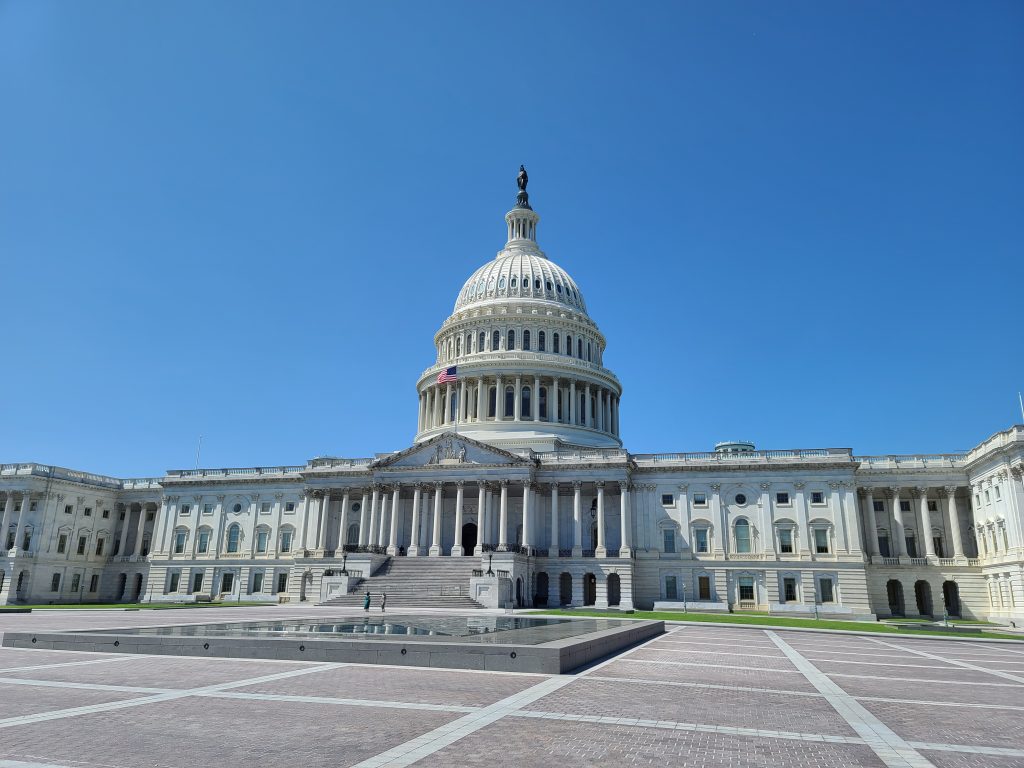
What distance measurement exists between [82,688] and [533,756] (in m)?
11.2

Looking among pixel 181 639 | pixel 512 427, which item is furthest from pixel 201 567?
pixel 181 639

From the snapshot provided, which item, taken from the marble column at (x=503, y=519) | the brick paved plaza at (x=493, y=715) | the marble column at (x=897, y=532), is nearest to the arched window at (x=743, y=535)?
the marble column at (x=897, y=532)

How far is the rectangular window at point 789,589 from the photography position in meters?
70.0

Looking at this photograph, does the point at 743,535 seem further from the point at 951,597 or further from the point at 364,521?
the point at 364,521

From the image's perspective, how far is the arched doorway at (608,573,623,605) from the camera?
71.8 meters

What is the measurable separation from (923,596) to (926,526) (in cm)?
Result: 693

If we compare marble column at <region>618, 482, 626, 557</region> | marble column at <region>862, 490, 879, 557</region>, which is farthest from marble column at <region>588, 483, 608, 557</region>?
marble column at <region>862, 490, 879, 557</region>

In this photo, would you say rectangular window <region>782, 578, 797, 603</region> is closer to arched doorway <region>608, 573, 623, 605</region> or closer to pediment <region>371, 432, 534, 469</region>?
arched doorway <region>608, 573, 623, 605</region>

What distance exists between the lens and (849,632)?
1645 inches

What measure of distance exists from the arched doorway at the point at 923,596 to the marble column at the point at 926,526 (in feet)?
10.3

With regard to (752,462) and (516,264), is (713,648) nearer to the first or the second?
(752,462)

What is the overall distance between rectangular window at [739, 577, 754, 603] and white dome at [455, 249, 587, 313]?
45.4 meters

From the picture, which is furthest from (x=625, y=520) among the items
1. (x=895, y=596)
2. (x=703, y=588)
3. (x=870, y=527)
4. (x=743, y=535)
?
(x=895, y=596)

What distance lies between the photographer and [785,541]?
236ft
